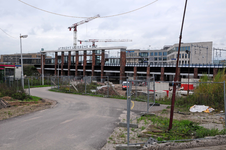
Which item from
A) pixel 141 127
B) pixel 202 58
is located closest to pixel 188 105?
pixel 141 127

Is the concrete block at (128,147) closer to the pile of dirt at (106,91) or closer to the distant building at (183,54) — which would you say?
the pile of dirt at (106,91)

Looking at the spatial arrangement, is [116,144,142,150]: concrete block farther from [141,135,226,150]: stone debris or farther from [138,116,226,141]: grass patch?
[138,116,226,141]: grass patch

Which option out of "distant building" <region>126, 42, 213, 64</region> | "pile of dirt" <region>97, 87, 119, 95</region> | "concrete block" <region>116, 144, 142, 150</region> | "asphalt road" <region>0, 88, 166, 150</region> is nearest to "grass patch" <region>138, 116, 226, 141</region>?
"concrete block" <region>116, 144, 142, 150</region>

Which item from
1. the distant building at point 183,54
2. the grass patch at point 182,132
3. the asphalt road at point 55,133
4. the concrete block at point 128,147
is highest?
the distant building at point 183,54

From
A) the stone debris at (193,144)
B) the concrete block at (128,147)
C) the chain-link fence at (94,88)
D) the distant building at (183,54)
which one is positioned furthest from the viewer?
the distant building at (183,54)

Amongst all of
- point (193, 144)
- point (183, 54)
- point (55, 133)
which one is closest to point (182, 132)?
point (193, 144)

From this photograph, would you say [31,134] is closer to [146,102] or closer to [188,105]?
[146,102]

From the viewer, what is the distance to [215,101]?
12.4 m

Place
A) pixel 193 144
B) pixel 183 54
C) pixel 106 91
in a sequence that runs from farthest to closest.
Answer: pixel 183 54 → pixel 106 91 → pixel 193 144

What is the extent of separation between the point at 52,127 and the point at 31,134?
1.30m

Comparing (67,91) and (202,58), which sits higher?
(202,58)

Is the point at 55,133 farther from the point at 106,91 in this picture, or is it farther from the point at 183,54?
the point at 183,54

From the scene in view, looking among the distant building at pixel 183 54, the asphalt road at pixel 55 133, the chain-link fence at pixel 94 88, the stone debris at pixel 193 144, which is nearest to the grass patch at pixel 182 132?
the stone debris at pixel 193 144

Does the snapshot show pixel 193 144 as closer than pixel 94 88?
Yes
